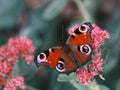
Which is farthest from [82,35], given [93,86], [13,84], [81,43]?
[13,84]

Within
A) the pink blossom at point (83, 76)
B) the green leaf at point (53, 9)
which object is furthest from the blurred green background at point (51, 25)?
the pink blossom at point (83, 76)

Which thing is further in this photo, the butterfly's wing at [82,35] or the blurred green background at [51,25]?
the blurred green background at [51,25]

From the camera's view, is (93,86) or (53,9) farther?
(53,9)

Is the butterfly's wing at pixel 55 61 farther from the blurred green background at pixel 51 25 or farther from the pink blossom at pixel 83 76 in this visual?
the blurred green background at pixel 51 25

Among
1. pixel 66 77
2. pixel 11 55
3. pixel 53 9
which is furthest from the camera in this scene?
pixel 53 9

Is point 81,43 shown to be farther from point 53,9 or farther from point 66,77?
A: point 53,9

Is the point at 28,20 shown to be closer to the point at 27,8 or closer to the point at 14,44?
the point at 27,8

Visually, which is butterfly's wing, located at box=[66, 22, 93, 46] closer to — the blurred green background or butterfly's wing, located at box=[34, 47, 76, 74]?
butterfly's wing, located at box=[34, 47, 76, 74]
